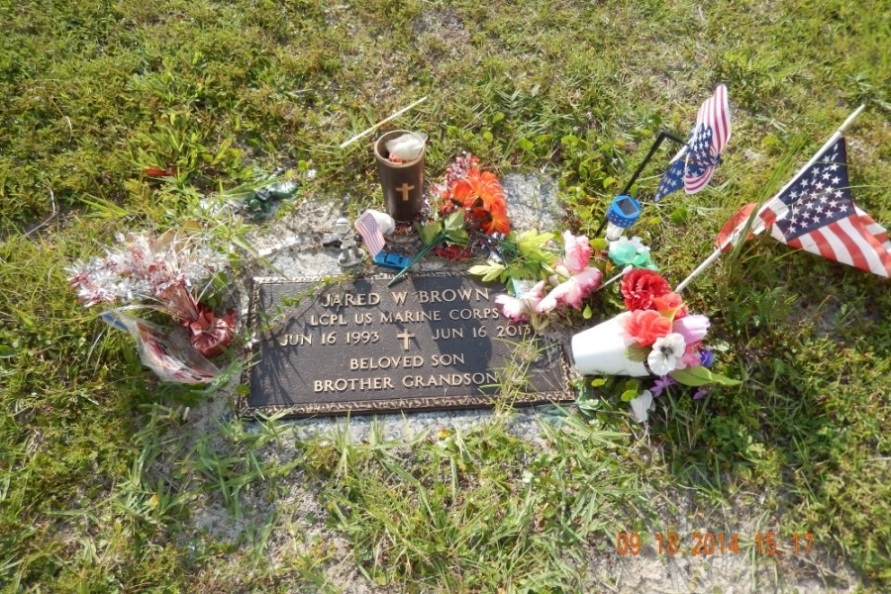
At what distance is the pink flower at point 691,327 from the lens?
7.27 feet

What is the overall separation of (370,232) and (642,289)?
4.31 feet

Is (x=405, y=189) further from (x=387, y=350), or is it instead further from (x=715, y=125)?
(x=715, y=125)

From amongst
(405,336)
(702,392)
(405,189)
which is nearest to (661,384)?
(702,392)

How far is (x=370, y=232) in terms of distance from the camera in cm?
262

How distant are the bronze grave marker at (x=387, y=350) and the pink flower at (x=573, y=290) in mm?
179

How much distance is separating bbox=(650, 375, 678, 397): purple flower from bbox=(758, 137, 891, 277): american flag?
885mm

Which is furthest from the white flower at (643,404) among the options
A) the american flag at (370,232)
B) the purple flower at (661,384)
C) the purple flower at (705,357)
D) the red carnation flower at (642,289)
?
the american flag at (370,232)

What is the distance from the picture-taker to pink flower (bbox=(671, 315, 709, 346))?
2215 mm

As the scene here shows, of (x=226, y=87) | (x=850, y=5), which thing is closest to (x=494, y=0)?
(x=226, y=87)

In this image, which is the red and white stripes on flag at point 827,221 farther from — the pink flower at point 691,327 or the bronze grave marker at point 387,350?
the bronze grave marker at point 387,350

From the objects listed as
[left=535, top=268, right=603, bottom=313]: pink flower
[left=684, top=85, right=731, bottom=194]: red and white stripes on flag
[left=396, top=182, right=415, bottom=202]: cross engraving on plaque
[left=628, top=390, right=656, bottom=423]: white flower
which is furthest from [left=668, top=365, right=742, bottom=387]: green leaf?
[left=396, top=182, right=415, bottom=202]: cross engraving on plaque

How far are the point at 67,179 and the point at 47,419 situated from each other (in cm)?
136

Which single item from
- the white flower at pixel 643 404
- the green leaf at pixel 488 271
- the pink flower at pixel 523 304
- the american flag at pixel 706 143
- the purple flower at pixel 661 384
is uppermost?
the american flag at pixel 706 143
